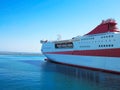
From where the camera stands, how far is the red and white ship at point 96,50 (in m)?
29.6

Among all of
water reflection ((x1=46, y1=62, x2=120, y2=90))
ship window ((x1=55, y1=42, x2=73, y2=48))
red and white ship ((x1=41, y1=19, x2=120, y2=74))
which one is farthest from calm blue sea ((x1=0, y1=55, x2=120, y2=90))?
ship window ((x1=55, y1=42, x2=73, y2=48))

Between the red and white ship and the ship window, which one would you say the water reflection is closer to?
the red and white ship

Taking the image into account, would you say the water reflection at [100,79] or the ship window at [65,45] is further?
the ship window at [65,45]

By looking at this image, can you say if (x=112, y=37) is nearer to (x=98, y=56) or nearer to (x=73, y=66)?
(x=98, y=56)

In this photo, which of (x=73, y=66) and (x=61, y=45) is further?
(x=61, y=45)

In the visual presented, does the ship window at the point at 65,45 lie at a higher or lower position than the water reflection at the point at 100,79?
higher

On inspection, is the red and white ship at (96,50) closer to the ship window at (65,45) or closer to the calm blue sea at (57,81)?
the ship window at (65,45)

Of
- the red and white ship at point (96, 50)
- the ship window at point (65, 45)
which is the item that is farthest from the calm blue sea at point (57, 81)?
the ship window at point (65, 45)

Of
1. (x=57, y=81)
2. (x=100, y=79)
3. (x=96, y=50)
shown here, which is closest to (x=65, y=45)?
(x=96, y=50)

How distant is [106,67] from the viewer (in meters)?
30.5

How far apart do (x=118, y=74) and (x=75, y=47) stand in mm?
14480

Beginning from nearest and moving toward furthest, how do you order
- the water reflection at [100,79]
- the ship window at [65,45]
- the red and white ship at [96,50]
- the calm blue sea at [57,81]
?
the calm blue sea at [57,81] < the water reflection at [100,79] < the red and white ship at [96,50] < the ship window at [65,45]

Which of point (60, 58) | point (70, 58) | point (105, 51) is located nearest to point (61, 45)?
point (60, 58)

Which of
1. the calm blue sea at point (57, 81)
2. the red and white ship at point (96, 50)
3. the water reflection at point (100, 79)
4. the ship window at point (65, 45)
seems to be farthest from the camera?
the ship window at point (65, 45)
